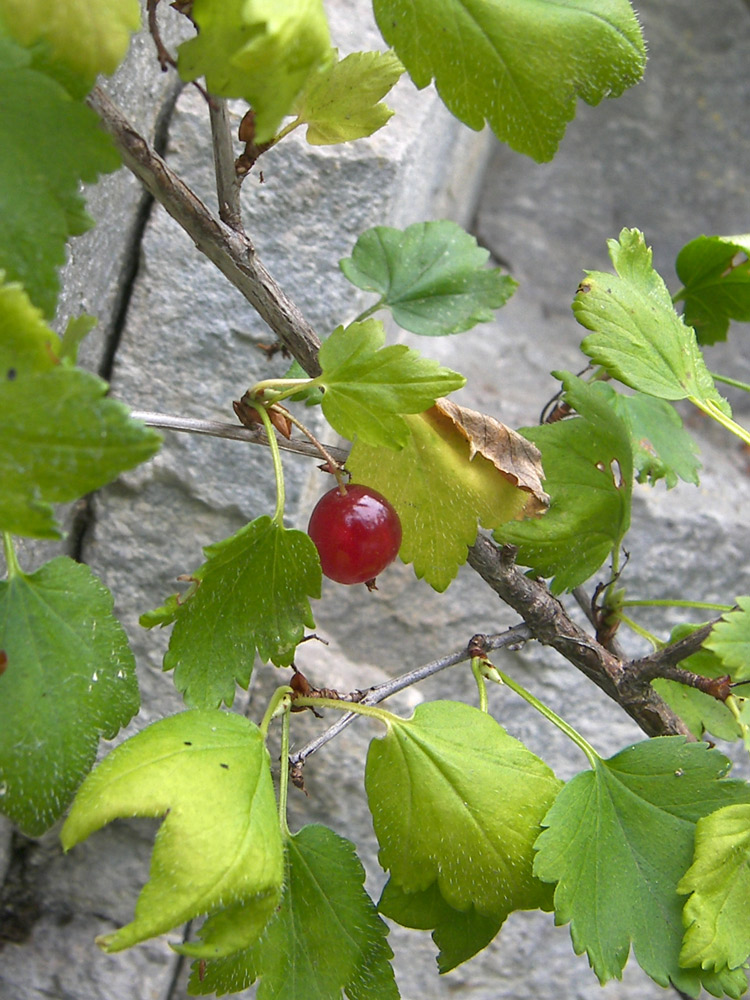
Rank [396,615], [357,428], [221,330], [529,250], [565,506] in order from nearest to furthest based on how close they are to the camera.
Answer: [357,428] → [565,506] → [221,330] → [396,615] → [529,250]

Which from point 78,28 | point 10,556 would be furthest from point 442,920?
point 78,28

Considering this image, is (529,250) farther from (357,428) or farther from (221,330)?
(357,428)

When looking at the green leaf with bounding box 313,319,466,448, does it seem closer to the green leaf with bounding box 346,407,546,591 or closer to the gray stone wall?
the green leaf with bounding box 346,407,546,591

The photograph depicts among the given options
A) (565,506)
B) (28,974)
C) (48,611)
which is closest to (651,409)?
(565,506)

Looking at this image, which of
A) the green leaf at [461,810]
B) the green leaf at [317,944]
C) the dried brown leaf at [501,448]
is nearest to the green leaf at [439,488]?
the dried brown leaf at [501,448]

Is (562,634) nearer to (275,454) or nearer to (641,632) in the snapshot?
(641,632)

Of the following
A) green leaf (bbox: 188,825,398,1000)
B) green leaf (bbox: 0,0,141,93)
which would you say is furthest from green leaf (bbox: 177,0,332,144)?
green leaf (bbox: 188,825,398,1000)
